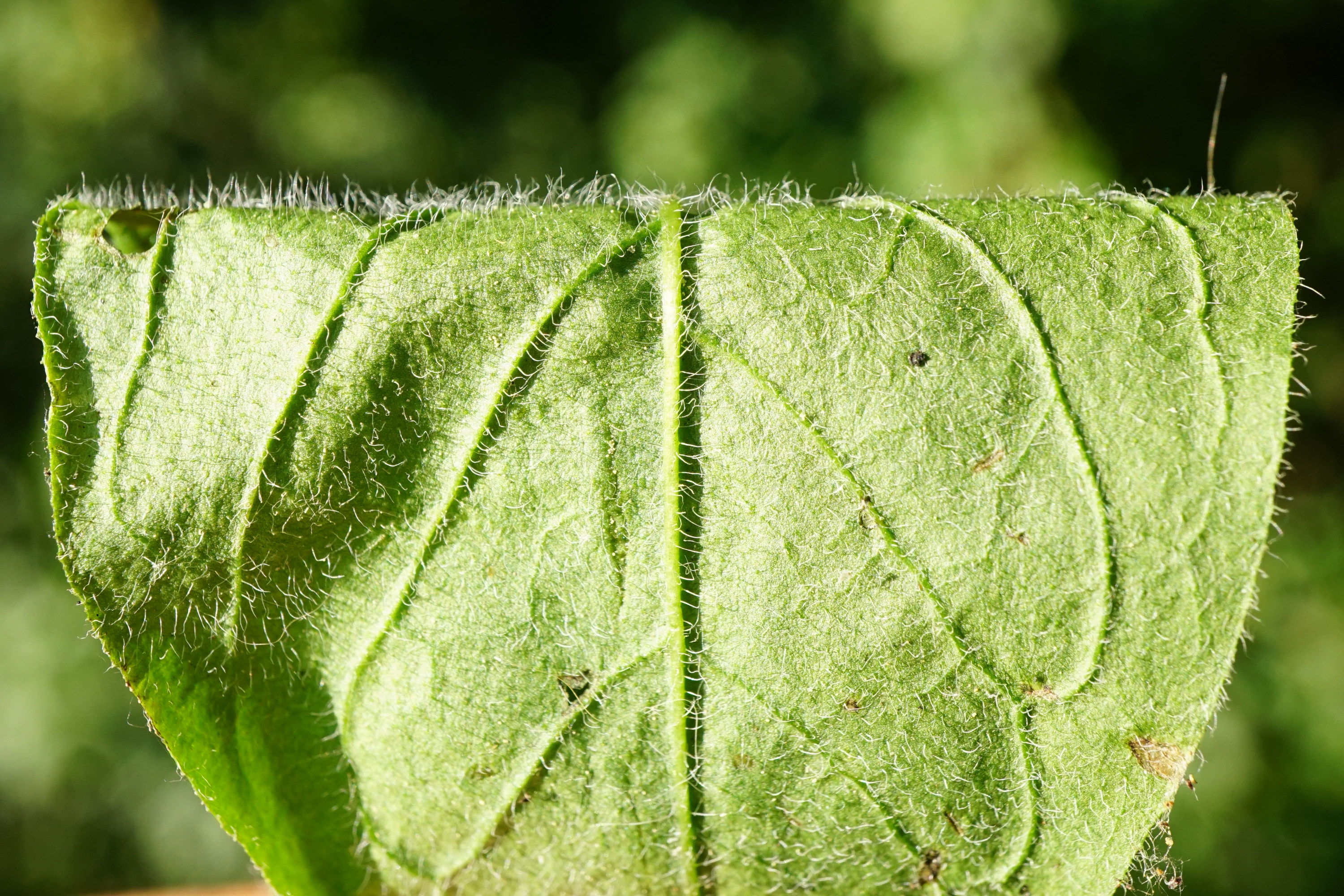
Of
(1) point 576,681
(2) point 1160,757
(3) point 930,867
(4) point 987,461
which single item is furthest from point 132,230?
(2) point 1160,757

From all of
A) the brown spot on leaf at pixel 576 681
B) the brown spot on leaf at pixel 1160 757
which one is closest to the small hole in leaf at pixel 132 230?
the brown spot on leaf at pixel 576 681

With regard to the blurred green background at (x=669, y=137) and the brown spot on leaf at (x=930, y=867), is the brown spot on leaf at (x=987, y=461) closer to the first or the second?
the brown spot on leaf at (x=930, y=867)

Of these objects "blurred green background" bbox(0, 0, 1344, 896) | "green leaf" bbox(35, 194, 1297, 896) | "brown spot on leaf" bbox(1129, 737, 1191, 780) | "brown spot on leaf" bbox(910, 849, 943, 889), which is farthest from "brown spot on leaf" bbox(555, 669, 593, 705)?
"blurred green background" bbox(0, 0, 1344, 896)

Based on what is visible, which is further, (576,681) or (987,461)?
(576,681)

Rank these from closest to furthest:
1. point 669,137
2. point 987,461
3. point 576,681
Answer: point 987,461
point 576,681
point 669,137

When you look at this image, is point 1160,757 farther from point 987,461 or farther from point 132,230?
point 132,230

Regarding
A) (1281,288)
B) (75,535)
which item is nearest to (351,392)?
(75,535)

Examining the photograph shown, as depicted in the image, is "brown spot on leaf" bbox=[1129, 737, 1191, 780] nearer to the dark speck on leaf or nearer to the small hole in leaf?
the dark speck on leaf
